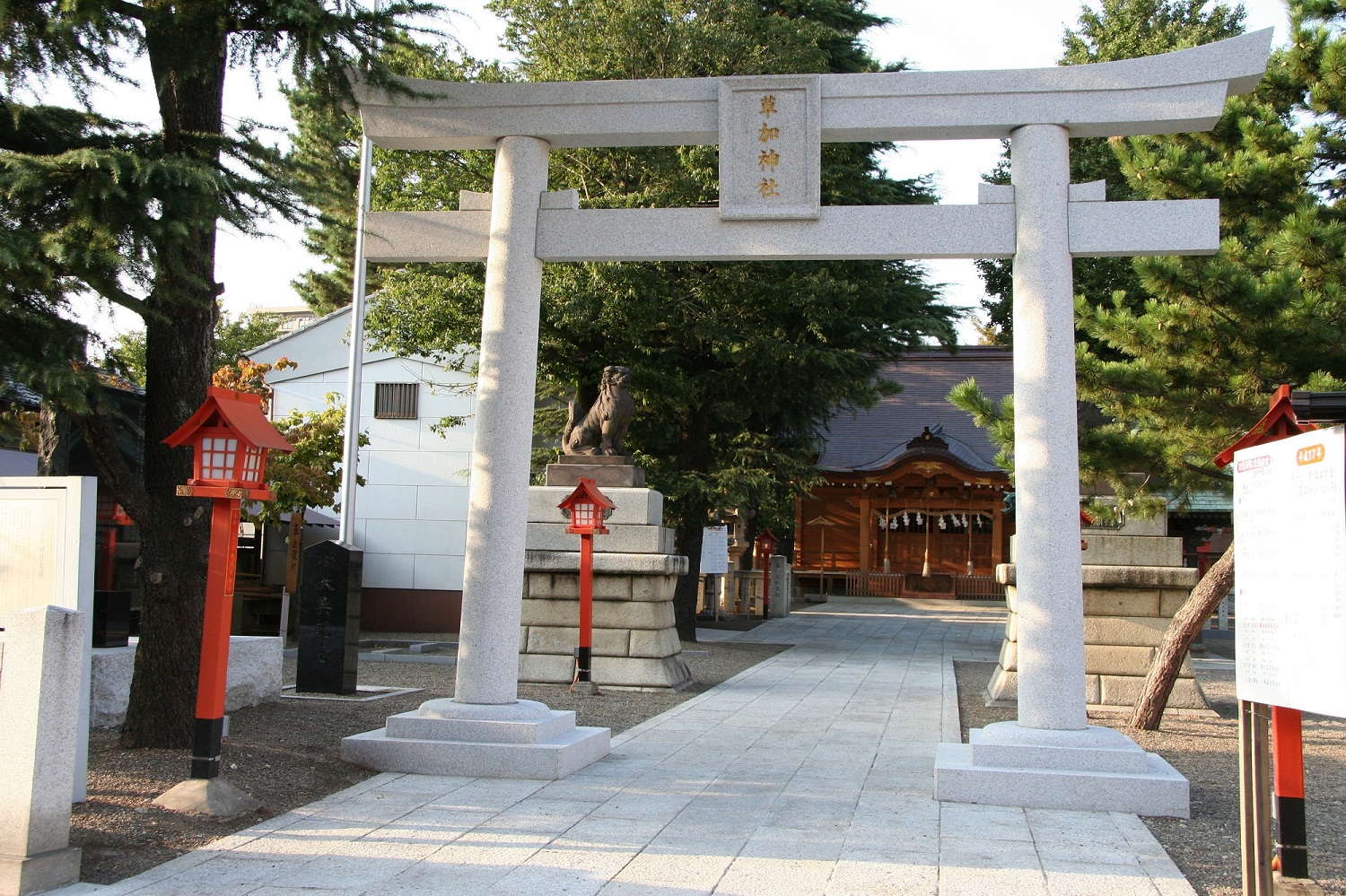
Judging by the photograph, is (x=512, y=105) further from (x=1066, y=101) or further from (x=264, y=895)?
(x=264, y=895)

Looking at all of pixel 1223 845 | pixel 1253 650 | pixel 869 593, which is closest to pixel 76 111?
pixel 1253 650

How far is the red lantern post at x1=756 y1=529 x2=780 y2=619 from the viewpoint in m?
25.0

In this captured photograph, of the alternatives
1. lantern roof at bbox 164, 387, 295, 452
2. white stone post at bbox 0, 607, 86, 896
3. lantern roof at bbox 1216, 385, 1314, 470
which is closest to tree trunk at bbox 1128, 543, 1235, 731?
lantern roof at bbox 1216, 385, 1314, 470

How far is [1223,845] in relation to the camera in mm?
5863

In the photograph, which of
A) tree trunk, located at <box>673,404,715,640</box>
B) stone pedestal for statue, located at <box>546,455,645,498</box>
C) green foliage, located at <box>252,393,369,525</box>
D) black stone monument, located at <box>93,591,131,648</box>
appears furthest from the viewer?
tree trunk, located at <box>673,404,715,640</box>

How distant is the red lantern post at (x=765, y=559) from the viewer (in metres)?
25.0

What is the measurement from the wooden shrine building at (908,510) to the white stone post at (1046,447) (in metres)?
23.3

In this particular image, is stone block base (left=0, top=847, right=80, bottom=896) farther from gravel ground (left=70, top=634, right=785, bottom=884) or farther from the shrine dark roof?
the shrine dark roof

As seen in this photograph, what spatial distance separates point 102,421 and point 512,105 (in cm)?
330

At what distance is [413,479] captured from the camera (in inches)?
768

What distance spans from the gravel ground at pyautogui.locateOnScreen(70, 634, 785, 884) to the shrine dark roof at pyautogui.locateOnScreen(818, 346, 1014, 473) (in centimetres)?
2078

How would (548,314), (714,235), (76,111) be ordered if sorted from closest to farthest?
(76,111), (714,235), (548,314)

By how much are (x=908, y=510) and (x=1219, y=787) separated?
24863 mm

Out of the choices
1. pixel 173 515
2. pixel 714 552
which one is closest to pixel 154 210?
pixel 173 515
